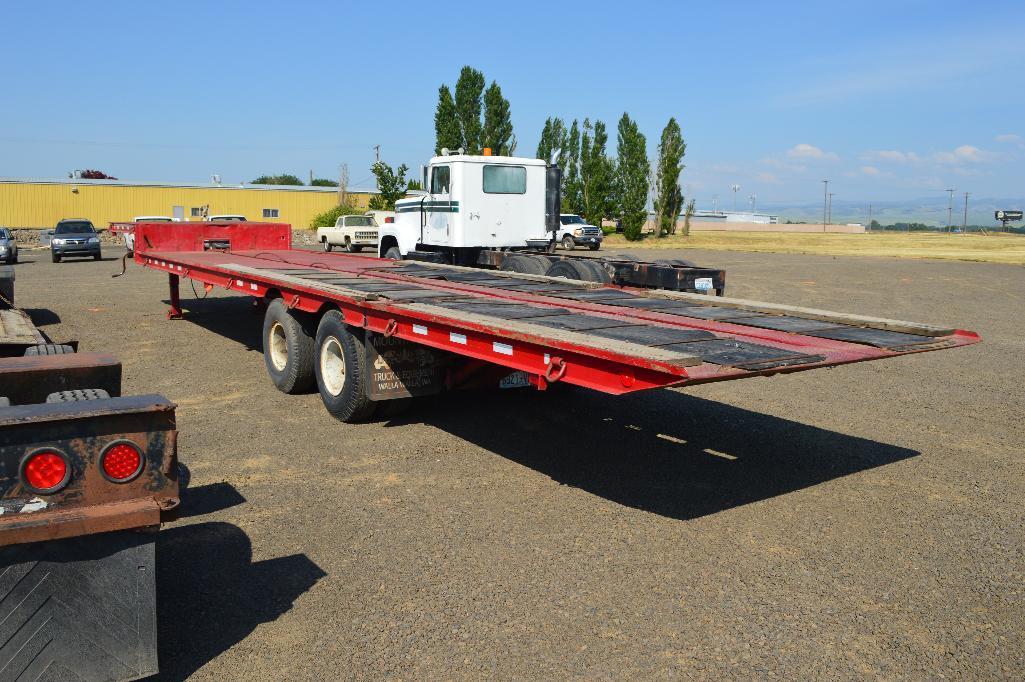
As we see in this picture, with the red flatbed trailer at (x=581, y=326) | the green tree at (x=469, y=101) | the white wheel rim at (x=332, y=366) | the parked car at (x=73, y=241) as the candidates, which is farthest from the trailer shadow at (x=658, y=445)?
the green tree at (x=469, y=101)

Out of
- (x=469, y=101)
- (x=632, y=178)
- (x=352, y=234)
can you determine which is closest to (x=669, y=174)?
(x=632, y=178)

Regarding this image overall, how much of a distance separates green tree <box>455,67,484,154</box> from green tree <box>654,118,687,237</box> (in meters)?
14.5

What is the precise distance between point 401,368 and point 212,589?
2.98 meters

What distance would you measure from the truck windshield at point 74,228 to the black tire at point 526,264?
2307 cm

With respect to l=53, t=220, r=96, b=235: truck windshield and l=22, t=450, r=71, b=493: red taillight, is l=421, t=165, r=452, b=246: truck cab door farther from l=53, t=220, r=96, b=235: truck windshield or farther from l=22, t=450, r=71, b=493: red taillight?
l=53, t=220, r=96, b=235: truck windshield

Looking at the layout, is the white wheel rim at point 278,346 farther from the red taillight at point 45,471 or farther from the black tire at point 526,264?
the red taillight at point 45,471

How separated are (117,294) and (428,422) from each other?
1324cm

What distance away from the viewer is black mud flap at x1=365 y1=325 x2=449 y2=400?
690 centimetres

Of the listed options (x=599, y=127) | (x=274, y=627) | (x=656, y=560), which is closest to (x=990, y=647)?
(x=656, y=560)

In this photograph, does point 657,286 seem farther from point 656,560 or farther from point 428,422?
point 656,560

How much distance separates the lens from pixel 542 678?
3510mm

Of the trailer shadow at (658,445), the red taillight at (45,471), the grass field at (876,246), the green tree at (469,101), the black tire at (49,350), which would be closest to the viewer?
the red taillight at (45,471)

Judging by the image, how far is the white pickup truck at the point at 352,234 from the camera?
36.4m

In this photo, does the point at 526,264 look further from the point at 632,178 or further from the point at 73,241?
the point at 632,178
